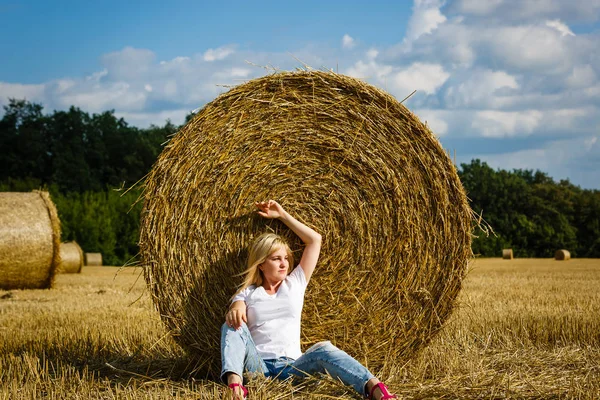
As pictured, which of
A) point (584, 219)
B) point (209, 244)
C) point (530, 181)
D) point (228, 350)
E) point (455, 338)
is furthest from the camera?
point (530, 181)

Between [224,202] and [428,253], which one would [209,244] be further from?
[428,253]

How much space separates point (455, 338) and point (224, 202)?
269cm

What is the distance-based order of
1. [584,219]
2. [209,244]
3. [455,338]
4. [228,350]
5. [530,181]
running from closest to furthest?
[228,350]
[209,244]
[455,338]
[584,219]
[530,181]

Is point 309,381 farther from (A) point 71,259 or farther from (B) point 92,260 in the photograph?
(B) point 92,260

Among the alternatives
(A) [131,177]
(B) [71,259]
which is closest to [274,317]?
(B) [71,259]

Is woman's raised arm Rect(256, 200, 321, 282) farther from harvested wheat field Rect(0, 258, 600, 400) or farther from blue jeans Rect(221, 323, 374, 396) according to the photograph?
harvested wheat field Rect(0, 258, 600, 400)

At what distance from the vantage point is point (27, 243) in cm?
1137

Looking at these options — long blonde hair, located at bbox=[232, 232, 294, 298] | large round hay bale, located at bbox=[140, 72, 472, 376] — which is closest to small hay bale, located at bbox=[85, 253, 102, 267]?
large round hay bale, located at bbox=[140, 72, 472, 376]

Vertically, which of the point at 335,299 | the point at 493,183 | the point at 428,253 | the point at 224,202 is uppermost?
the point at 493,183

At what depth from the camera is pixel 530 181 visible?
43938mm

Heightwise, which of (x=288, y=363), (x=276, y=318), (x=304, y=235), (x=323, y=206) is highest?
(x=323, y=206)

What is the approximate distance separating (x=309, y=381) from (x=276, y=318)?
485mm

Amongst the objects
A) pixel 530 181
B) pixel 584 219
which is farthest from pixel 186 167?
pixel 530 181

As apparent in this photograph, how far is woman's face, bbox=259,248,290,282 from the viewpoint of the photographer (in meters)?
4.70
